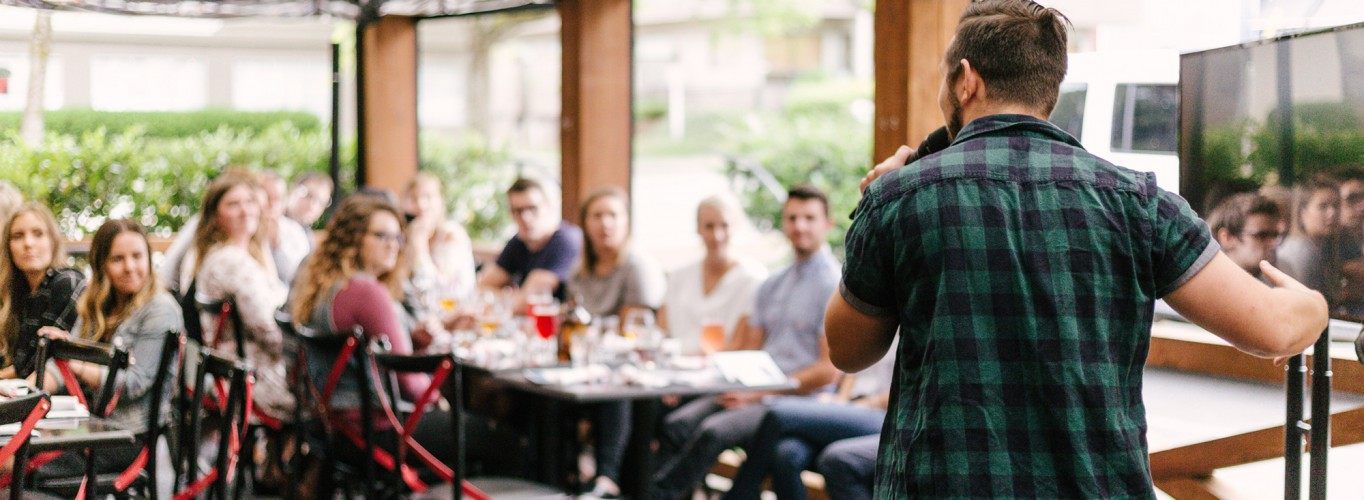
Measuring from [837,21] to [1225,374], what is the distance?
40.7ft

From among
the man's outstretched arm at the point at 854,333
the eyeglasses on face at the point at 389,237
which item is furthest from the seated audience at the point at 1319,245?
the eyeglasses on face at the point at 389,237

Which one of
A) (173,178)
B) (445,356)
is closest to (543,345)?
(445,356)

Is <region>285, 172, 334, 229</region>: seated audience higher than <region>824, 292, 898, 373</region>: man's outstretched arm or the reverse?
higher

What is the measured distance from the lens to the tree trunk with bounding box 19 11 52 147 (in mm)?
4516

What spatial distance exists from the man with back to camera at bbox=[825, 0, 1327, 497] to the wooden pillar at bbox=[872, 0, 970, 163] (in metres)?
3.01

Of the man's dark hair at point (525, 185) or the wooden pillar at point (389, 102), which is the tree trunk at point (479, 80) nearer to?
the wooden pillar at point (389, 102)

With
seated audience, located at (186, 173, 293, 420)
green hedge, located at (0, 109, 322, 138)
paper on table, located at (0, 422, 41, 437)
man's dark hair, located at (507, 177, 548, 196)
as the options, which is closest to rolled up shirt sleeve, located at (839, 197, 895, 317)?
paper on table, located at (0, 422, 41, 437)

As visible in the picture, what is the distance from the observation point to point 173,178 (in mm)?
5328

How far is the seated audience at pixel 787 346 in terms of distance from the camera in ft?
16.5

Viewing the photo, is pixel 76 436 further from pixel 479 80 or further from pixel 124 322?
pixel 479 80

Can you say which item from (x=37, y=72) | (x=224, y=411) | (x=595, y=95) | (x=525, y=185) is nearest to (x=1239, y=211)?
(x=224, y=411)

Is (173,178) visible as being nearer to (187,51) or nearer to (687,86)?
(187,51)

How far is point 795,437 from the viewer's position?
4789 millimetres

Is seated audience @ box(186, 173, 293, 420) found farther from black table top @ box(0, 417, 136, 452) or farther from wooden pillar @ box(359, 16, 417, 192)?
wooden pillar @ box(359, 16, 417, 192)
